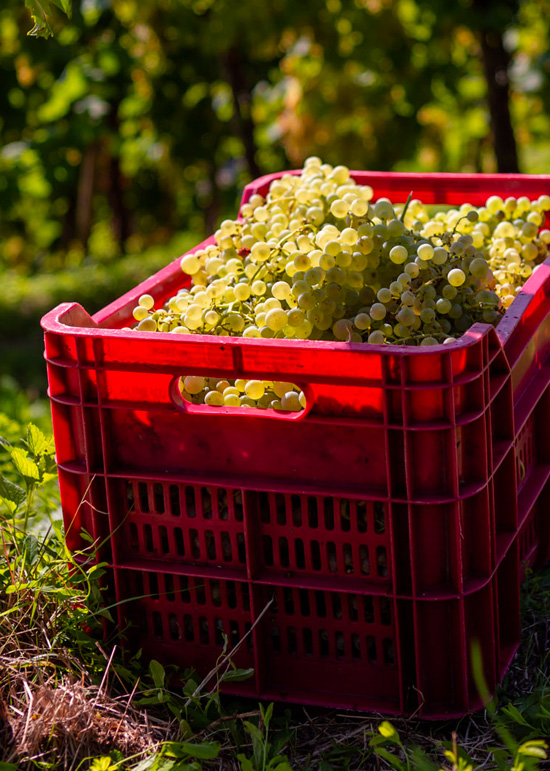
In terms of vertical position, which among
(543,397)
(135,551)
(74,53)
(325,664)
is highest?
(74,53)

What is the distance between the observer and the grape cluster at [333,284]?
1.97 metres

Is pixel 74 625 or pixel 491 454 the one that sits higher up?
pixel 491 454

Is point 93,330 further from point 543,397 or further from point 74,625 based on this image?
point 543,397

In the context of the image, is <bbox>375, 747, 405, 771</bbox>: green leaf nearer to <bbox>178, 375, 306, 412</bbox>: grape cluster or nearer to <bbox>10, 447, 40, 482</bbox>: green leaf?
<bbox>178, 375, 306, 412</bbox>: grape cluster

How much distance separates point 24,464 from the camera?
2068 millimetres

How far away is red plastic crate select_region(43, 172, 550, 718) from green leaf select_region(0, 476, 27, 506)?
168 mm

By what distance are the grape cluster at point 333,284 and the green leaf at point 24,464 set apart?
366 millimetres

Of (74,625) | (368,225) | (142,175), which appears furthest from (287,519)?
(142,175)

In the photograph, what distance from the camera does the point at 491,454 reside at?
5.96 ft

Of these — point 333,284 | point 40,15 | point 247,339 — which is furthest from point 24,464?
point 40,15

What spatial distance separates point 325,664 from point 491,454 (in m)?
0.53

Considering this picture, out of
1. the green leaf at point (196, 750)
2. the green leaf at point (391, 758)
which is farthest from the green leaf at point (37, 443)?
the green leaf at point (391, 758)

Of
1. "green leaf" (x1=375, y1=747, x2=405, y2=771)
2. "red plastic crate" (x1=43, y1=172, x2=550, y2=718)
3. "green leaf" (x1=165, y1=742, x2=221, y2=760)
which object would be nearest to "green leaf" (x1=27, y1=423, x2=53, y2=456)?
"red plastic crate" (x1=43, y1=172, x2=550, y2=718)

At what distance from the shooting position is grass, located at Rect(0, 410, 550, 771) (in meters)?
1.75
